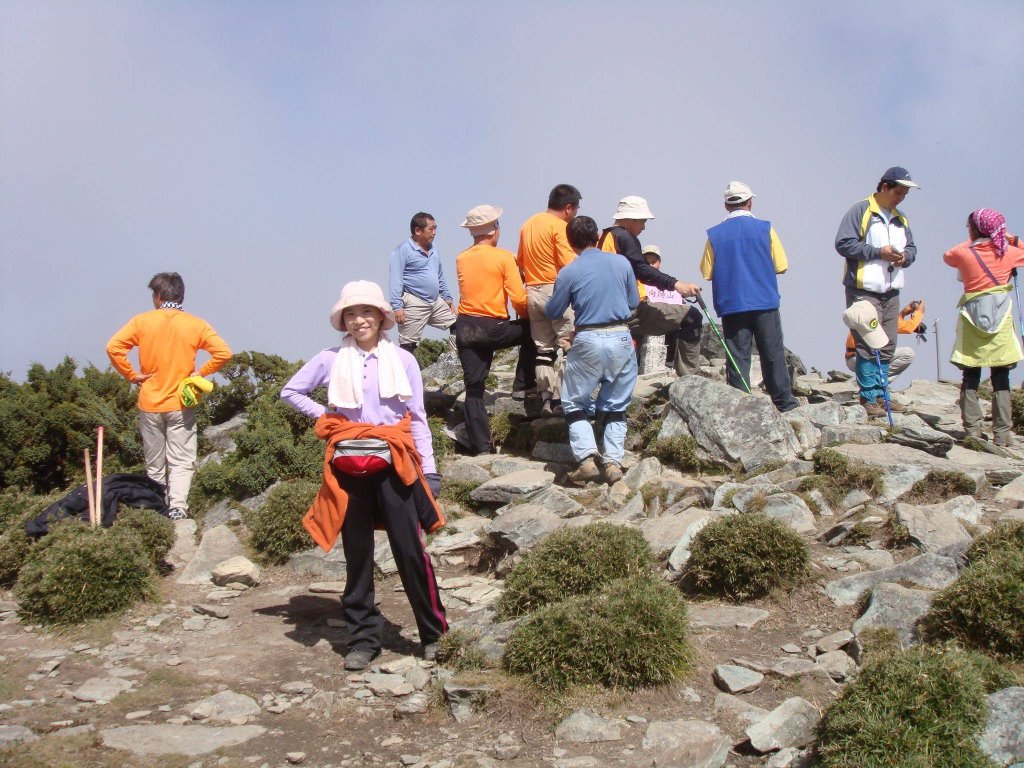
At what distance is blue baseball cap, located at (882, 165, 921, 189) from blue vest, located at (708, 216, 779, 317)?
1356 millimetres

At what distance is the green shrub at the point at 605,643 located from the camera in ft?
18.9

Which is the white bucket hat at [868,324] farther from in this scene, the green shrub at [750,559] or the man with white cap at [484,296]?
the green shrub at [750,559]

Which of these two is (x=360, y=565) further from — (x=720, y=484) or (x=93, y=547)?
(x=720, y=484)

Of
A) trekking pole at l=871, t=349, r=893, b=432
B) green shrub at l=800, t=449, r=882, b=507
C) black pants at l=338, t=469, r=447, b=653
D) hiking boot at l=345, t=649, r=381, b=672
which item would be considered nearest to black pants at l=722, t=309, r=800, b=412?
trekking pole at l=871, t=349, r=893, b=432

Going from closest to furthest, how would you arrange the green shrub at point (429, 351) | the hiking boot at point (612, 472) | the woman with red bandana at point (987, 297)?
the hiking boot at point (612, 472) < the woman with red bandana at point (987, 297) < the green shrub at point (429, 351)

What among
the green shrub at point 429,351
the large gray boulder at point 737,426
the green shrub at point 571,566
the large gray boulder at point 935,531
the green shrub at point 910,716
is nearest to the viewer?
the green shrub at point 910,716

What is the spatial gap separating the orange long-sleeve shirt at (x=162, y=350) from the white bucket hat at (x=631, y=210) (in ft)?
14.2

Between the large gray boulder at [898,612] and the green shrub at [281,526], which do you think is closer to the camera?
the large gray boulder at [898,612]

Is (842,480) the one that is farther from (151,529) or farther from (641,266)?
(151,529)

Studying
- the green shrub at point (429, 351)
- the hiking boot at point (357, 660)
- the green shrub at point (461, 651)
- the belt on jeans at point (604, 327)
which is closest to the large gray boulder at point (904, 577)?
the green shrub at point (461, 651)

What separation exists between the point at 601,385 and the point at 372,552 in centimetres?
382

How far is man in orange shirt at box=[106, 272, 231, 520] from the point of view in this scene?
31.4 feet

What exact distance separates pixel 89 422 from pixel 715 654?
31.9ft

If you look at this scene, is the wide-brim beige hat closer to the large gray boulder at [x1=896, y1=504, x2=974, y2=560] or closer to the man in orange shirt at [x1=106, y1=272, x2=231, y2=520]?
the man in orange shirt at [x1=106, y1=272, x2=231, y2=520]
